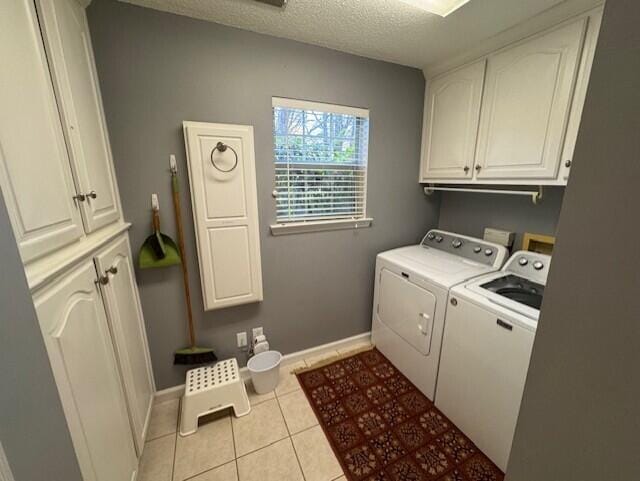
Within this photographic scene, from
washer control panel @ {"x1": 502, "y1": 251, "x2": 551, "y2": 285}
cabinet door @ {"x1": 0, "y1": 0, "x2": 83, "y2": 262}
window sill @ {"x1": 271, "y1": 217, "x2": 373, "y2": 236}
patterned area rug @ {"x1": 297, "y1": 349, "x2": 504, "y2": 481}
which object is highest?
cabinet door @ {"x1": 0, "y1": 0, "x2": 83, "y2": 262}

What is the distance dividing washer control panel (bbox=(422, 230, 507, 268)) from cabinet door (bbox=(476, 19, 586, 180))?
52 cm

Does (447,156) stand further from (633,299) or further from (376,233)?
(633,299)

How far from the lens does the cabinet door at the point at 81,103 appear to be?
938mm

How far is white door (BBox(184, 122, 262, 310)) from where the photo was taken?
1513mm

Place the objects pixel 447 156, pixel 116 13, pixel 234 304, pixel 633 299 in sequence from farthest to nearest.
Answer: pixel 447 156 < pixel 234 304 < pixel 116 13 < pixel 633 299

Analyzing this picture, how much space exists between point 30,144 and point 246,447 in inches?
67.9

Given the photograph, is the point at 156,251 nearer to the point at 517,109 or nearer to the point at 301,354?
the point at 301,354

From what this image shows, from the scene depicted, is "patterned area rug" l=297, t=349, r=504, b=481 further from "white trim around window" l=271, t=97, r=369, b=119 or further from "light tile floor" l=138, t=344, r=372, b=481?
"white trim around window" l=271, t=97, r=369, b=119

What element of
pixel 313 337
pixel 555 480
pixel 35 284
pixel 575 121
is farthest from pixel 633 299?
pixel 313 337

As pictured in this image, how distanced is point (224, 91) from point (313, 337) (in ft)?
6.41

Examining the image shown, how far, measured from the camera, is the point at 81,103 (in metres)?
1.10

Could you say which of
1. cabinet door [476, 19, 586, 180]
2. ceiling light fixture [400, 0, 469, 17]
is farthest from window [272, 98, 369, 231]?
cabinet door [476, 19, 586, 180]

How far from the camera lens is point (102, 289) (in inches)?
42.2

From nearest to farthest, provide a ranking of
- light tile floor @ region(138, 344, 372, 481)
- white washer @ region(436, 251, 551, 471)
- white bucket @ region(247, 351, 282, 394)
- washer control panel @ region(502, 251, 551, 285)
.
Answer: white washer @ region(436, 251, 551, 471) → light tile floor @ region(138, 344, 372, 481) → washer control panel @ region(502, 251, 551, 285) → white bucket @ region(247, 351, 282, 394)
